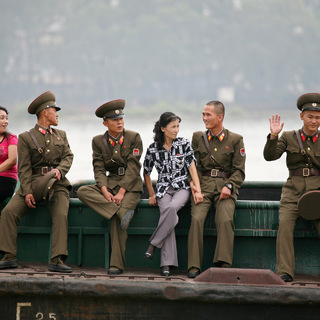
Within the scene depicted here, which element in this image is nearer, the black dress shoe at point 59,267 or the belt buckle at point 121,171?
the black dress shoe at point 59,267

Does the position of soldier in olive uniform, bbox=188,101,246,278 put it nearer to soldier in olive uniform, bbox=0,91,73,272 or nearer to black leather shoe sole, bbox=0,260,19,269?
soldier in olive uniform, bbox=0,91,73,272

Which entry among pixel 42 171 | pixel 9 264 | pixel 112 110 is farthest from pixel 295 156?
pixel 9 264

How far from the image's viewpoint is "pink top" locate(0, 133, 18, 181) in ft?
22.5

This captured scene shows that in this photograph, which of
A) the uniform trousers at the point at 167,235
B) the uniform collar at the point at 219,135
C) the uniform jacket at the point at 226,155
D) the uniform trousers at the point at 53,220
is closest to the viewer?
the uniform trousers at the point at 167,235

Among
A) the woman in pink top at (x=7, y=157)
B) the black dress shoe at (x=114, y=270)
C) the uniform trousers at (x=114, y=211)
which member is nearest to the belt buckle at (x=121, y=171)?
the uniform trousers at (x=114, y=211)

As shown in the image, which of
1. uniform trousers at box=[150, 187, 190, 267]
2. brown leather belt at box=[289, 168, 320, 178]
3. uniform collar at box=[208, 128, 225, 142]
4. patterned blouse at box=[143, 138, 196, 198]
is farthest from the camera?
uniform collar at box=[208, 128, 225, 142]

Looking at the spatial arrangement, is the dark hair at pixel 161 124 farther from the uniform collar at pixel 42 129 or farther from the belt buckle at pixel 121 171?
the uniform collar at pixel 42 129

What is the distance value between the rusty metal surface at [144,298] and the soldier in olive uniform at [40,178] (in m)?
0.55

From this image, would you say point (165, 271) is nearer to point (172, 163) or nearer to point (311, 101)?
point (172, 163)

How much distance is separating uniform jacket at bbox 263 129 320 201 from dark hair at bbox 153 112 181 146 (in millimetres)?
933

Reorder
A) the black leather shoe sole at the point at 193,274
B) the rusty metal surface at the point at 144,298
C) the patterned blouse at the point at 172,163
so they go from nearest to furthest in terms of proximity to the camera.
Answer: the rusty metal surface at the point at 144,298
the black leather shoe sole at the point at 193,274
the patterned blouse at the point at 172,163

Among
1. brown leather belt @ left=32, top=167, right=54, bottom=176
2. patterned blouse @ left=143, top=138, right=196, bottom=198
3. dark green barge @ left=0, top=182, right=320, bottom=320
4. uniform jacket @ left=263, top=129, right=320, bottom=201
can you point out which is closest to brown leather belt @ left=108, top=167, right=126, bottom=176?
patterned blouse @ left=143, top=138, right=196, bottom=198

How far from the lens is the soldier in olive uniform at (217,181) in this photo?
5.81m

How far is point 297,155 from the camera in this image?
616 cm
